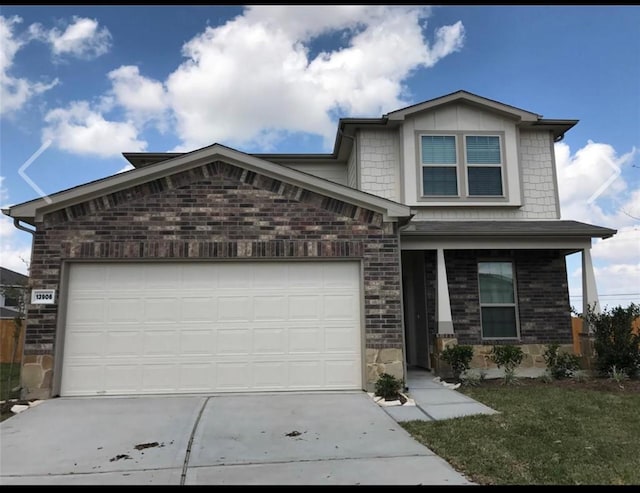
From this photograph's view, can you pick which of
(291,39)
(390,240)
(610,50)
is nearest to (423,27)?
(291,39)

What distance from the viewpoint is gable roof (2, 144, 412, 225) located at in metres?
8.56

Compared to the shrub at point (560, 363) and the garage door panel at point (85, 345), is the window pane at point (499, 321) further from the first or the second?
the garage door panel at point (85, 345)

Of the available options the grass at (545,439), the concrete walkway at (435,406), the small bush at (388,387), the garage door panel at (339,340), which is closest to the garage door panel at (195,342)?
the garage door panel at (339,340)

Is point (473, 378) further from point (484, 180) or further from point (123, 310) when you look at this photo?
point (123, 310)

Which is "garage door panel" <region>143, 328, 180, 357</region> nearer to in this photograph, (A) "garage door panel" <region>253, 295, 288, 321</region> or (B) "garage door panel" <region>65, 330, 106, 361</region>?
(B) "garage door panel" <region>65, 330, 106, 361</region>

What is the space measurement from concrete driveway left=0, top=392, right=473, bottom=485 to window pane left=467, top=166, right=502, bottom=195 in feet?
21.2

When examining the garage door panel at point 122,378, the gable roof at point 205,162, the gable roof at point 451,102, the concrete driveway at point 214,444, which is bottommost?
the concrete driveway at point 214,444

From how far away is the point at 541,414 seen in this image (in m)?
7.11

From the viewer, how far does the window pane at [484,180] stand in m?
12.1

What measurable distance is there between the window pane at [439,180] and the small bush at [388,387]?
5.31 m

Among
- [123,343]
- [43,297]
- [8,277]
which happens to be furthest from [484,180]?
[8,277]

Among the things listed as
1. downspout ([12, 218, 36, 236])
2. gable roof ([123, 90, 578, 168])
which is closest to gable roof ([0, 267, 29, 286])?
gable roof ([123, 90, 578, 168])

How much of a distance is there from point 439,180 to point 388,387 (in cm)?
589

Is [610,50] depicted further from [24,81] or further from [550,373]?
[24,81]
